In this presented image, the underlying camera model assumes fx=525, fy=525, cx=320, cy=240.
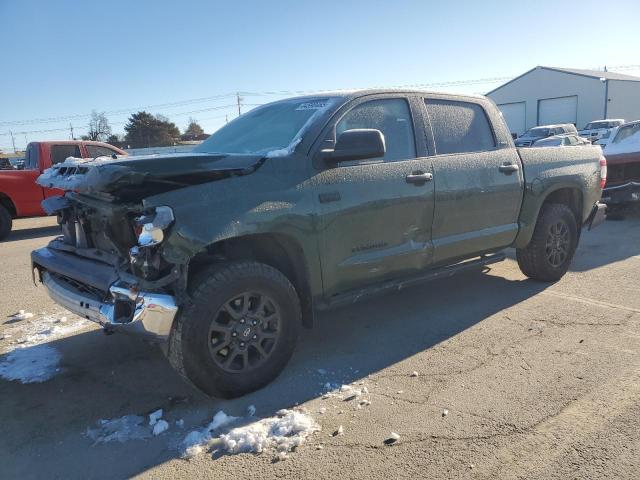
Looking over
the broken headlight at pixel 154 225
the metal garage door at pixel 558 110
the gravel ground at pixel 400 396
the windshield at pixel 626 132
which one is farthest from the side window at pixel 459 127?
the metal garage door at pixel 558 110

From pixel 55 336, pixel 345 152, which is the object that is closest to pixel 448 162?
pixel 345 152

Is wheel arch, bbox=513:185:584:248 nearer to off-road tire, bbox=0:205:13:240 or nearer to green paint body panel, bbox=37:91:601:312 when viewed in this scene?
green paint body panel, bbox=37:91:601:312

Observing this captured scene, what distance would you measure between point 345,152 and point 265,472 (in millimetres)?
2066

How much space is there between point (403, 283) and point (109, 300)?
2.22 m

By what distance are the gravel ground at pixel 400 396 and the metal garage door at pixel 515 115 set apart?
4793 cm

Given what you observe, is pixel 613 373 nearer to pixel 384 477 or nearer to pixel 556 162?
pixel 384 477

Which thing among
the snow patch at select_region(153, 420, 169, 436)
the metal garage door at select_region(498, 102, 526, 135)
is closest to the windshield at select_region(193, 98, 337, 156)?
the snow patch at select_region(153, 420, 169, 436)

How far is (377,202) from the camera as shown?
3.90 m

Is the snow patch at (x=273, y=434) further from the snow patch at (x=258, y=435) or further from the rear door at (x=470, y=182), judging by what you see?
the rear door at (x=470, y=182)

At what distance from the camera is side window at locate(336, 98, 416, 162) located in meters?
4.04

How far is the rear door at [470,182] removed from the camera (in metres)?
4.43

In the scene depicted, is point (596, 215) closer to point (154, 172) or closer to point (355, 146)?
point (355, 146)

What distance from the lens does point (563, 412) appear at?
122 inches

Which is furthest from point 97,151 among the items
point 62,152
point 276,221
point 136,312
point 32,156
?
point 136,312
